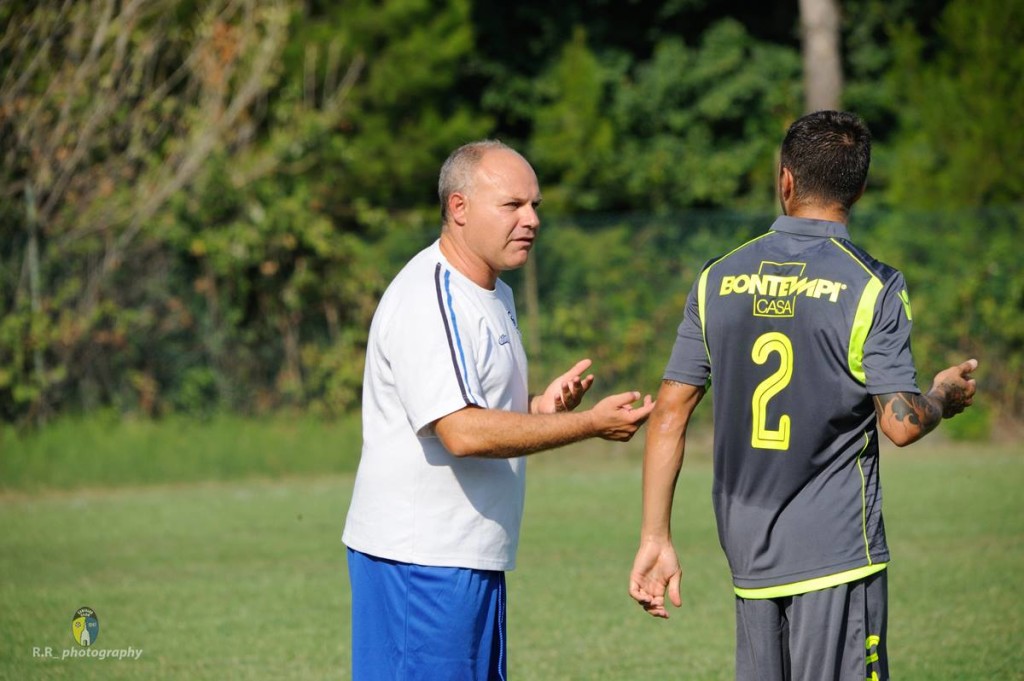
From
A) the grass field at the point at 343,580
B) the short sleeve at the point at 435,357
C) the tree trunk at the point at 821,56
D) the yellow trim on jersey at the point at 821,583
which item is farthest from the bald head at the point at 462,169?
the tree trunk at the point at 821,56

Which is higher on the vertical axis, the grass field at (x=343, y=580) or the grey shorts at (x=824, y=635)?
the grey shorts at (x=824, y=635)

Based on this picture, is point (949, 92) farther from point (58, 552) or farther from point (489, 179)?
point (489, 179)

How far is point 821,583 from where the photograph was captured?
3436 millimetres

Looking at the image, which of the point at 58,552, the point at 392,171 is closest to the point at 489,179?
the point at 58,552

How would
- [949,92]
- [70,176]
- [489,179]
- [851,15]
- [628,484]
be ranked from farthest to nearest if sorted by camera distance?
[851,15] < [949,92] < [70,176] < [628,484] < [489,179]

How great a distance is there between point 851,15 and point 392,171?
977cm

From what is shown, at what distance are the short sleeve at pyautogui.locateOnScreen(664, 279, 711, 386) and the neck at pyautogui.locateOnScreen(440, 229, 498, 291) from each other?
644mm

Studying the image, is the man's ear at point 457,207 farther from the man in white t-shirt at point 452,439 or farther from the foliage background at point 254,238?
the foliage background at point 254,238

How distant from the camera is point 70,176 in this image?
1419 centimetres

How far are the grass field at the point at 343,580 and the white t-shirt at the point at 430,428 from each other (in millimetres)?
2604

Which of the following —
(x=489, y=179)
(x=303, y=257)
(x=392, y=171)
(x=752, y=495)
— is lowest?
(x=752, y=495)

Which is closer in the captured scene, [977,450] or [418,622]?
[418,622]

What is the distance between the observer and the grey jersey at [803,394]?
3383 mm

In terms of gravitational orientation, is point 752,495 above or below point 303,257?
below
